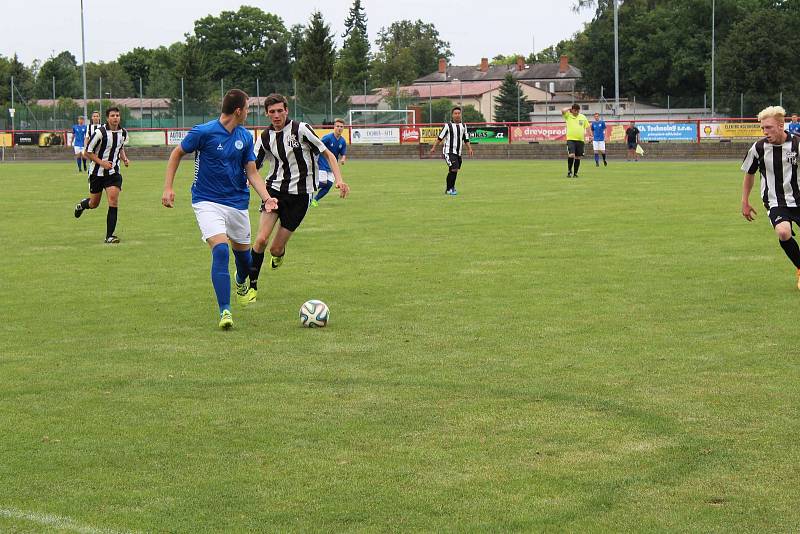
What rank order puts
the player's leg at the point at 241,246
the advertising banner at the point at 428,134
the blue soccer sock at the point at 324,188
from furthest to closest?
the advertising banner at the point at 428,134, the blue soccer sock at the point at 324,188, the player's leg at the point at 241,246

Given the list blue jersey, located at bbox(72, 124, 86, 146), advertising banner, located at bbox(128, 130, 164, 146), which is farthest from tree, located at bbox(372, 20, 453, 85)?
blue jersey, located at bbox(72, 124, 86, 146)

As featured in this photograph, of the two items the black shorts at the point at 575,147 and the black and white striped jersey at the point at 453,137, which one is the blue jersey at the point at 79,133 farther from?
the black shorts at the point at 575,147

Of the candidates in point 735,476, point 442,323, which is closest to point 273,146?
point 442,323

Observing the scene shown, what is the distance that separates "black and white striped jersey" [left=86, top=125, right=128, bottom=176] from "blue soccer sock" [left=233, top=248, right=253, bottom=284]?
658 cm

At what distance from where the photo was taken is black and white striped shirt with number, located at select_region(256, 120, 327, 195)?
11.8 m

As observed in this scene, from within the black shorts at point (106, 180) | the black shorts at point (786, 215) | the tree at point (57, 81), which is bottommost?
the black shorts at point (786, 215)

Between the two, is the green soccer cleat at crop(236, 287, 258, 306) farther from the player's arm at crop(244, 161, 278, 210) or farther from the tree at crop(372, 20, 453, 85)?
the tree at crop(372, 20, 453, 85)

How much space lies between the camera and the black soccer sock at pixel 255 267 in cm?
1105

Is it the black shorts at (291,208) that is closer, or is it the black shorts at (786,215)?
the black shorts at (786,215)

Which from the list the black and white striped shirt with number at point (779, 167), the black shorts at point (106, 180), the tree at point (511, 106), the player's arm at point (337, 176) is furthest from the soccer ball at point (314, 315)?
the tree at point (511, 106)

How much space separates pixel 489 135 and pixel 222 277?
41324mm

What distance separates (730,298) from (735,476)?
18.1 ft

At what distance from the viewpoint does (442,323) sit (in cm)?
945

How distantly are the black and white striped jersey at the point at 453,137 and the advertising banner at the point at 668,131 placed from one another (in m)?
21.6
